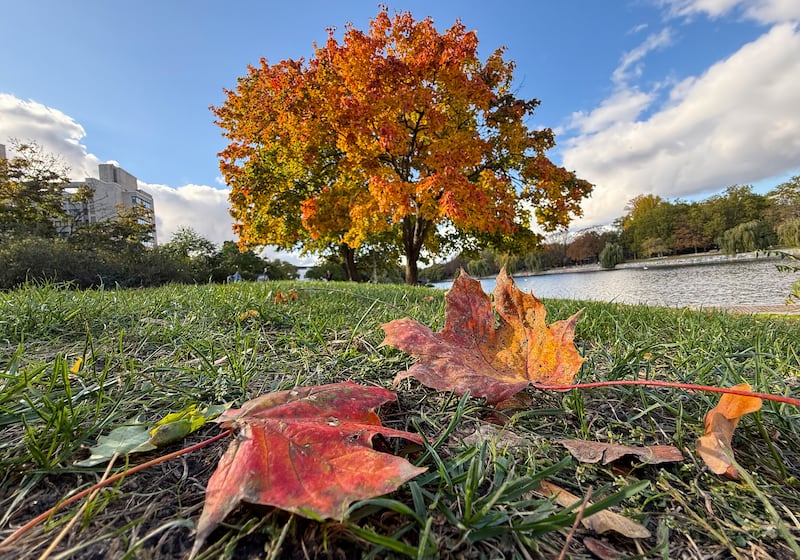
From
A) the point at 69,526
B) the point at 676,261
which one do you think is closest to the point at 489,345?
the point at 69,526

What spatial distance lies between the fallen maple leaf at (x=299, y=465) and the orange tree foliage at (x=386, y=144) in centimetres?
705

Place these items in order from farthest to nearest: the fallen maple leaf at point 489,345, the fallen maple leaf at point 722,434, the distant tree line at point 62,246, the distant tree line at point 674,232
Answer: the distant tree line at point 674,232 < the distant tree line at point 62,246 < the fallen maple leaf at point 489,345 < the fallen maple leaf at point 722,434

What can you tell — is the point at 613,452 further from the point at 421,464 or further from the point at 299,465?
the point at 299,465

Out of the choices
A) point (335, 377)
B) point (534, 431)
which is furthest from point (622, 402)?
point (335, 377)

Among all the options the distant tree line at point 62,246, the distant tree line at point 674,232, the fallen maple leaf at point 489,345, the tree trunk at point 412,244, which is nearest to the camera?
the fallen maple leaf at point 489,345

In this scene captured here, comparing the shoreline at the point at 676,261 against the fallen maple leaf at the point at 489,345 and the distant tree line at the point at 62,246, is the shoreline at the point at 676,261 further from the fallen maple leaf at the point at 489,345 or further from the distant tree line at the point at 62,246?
the fallen maple leaf at the point at 489,345

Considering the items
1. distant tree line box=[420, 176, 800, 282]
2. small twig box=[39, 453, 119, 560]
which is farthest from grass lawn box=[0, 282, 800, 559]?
distant tree line box=[420, 176, 800, 282]

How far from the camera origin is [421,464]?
2.11 feet

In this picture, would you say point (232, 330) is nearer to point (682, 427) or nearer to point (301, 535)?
point (301, 535)

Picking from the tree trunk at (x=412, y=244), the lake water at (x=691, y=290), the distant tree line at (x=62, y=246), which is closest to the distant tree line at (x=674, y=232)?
the lake water at (x=691, y=290)

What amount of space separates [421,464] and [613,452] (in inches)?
14.9

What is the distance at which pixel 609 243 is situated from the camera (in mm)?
53219

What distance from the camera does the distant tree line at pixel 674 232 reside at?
34.2 metres

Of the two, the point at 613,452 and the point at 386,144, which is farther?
the point at 386,144
